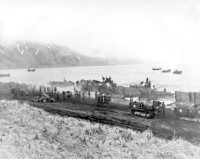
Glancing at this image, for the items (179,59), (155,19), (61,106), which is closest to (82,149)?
(61,106)

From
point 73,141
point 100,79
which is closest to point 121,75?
point 100,79

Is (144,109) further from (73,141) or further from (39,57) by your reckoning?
(39,57)

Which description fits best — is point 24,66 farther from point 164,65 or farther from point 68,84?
point 164,65

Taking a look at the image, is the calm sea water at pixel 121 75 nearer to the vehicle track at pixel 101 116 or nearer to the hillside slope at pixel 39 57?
the hillside slope at pixel 39 57

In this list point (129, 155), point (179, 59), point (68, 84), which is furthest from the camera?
point (68, 84)

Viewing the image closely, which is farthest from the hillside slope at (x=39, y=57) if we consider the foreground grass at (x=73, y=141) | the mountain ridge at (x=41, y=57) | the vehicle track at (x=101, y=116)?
the foreground grass at (x=73, y=141)
